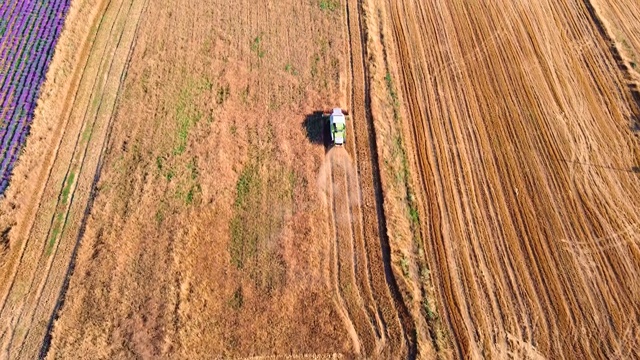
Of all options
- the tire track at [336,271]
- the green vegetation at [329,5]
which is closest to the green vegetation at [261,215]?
the tire track at [336,271]

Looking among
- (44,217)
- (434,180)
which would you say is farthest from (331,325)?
(44,217)

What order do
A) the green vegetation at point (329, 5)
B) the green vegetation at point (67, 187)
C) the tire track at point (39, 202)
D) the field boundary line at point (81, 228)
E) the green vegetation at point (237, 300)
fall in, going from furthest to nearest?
the green vegetation at point (329, 5)
the green vegetation at point (67, 187)
the tire track at point (39, 202)
the green vegetation at point (237, 300)
the field boundary line at point (81, 228)

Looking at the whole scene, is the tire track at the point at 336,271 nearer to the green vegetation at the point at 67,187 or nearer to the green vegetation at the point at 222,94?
the green vegetation at the point at 222,94

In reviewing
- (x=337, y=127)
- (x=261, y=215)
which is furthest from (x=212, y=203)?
(x=337, y=127)

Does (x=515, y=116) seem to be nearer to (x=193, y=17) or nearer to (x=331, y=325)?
(x=331, y=325)

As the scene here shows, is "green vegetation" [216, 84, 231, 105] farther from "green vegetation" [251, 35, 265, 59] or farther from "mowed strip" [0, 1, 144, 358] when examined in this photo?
"mowed strip" [0, 1, 144, 358]

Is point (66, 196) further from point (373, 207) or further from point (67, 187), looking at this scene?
point (373, 207)
